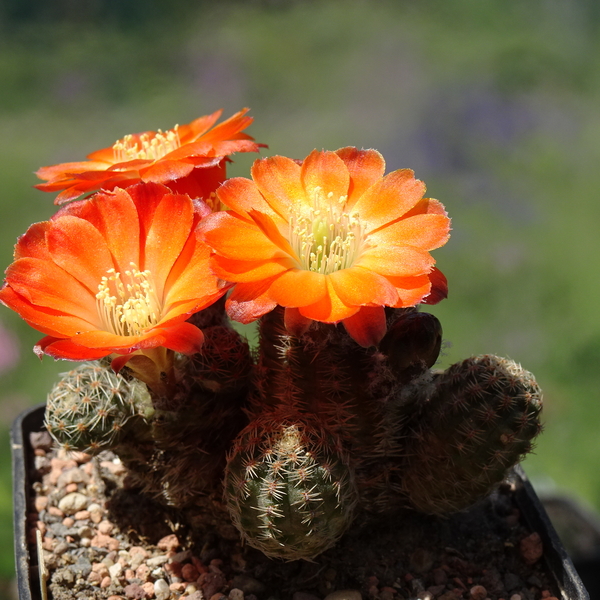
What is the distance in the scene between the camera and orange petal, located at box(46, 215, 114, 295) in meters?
0.94

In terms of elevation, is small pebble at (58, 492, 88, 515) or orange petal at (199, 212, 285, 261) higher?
orange petal at (199, 212, 285, 261)

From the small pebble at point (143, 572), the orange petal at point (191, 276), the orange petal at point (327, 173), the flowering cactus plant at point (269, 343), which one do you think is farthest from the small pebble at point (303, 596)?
the orange petal at point (327, 173)

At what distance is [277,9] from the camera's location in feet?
12.0

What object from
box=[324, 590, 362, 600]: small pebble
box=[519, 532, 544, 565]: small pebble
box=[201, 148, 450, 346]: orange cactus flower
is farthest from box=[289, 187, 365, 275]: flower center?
box=[519, 532, 544, 565]: small pebble

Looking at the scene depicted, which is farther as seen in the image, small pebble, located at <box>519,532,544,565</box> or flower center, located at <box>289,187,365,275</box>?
small pebble, located at <box>519,532,544,565</box>

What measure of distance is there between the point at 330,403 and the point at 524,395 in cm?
26

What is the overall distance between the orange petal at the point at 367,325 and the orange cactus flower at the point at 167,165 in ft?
1.04

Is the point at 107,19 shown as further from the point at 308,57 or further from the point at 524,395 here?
the point at 524,395

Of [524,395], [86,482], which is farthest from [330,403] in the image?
[86,482]

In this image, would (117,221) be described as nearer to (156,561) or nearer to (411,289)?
(411,289)

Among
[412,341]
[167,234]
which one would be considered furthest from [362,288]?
[167,234]

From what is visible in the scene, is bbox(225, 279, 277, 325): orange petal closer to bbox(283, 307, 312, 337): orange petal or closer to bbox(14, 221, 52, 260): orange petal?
bbox(283, 307, 312, 337): orange petal

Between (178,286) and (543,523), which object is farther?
(543,523)

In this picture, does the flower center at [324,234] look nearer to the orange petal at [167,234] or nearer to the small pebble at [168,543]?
the orange petal at [167,234]
